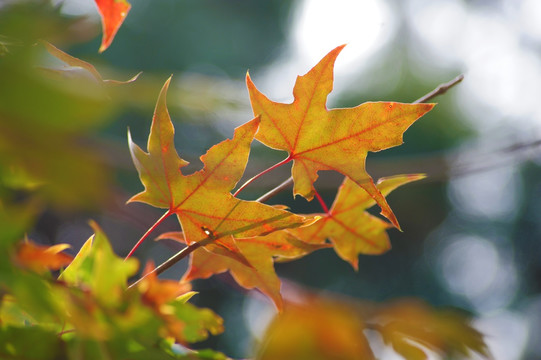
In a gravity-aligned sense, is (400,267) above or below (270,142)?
below

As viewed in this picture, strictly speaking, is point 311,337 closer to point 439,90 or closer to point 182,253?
point 182,253

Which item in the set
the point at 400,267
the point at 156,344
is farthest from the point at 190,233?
the point at 400,267

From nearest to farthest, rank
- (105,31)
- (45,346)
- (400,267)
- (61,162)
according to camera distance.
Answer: (61,162) < (45,346) < (105,31) < (400,267)

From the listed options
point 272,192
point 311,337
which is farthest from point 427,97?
point 311,337

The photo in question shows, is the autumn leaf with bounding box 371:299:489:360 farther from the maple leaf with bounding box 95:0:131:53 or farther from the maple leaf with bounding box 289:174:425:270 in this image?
the maple leaf with bounding box 95:0:131:53

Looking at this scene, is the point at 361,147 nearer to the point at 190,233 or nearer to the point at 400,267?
the point at 190,233

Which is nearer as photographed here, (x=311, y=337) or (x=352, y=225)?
(x=311, y=337)

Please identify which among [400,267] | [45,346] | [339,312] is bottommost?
[400,267]
